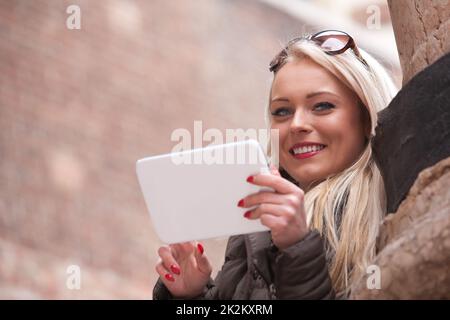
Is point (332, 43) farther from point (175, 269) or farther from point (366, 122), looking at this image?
point (175, 269)

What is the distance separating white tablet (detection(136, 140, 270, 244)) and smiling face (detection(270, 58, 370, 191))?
0.52 metres

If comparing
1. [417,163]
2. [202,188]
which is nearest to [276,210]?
[202,188]

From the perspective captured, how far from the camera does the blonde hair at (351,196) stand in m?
2.14

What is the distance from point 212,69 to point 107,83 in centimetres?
160

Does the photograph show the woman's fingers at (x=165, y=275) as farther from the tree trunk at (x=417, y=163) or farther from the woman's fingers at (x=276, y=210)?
the tree trunk at (x=417, y=163)

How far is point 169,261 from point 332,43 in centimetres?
80

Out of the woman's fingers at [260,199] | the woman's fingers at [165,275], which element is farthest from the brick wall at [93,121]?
the woman's fingers at [260,199]

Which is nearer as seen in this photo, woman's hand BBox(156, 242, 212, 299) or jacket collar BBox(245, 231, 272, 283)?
jacket collar BBox(245, 231, 272, 283)

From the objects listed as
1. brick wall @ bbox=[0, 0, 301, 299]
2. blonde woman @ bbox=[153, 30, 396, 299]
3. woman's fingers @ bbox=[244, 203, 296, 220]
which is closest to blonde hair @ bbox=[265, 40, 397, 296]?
blonde woman @ bbox=[153, 30, 396, 299]

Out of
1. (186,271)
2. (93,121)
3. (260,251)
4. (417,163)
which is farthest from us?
(93,121)

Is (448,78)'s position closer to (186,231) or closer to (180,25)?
(186,231)

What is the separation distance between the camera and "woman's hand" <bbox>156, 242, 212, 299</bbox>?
2.24m

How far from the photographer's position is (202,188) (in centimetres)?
198

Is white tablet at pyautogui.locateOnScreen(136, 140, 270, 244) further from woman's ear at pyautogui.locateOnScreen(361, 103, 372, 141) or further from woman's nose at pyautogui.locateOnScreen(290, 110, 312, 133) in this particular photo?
woman's ear at pyautogui.locateOnScreen(361, 103, 372, 141)
